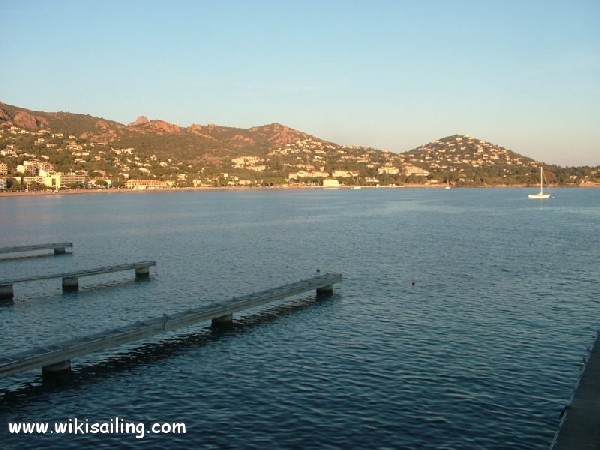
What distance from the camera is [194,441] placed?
881 inches

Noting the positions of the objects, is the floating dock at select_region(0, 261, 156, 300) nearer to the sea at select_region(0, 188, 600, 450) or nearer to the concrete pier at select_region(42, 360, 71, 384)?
the sea at select_region(0, 188, 600, 450)

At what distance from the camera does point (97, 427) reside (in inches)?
936

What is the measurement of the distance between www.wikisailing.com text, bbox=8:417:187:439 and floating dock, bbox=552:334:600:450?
14.0 m

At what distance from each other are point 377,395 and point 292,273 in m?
36.2

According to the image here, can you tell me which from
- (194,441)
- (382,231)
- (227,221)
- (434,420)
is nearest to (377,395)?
(434,420)

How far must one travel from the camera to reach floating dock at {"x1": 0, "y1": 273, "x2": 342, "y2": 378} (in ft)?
92.7

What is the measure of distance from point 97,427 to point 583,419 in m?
18.7

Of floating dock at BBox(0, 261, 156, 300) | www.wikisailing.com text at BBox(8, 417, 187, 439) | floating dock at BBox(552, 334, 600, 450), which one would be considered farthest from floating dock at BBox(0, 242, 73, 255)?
floating dock at BBox(552, 334, 600, 450)

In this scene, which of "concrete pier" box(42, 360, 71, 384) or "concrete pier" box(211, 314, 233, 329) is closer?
"concrete pier" box(42, 360, 71, 384)

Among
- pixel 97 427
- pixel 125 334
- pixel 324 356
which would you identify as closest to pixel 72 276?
pixel 125 334

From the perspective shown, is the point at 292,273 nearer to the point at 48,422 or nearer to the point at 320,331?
the point at 320,331

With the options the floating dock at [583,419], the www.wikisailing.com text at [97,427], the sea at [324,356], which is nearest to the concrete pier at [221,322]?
the sea at [324,356]

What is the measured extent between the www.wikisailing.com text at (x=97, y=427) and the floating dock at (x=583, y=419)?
14.0m

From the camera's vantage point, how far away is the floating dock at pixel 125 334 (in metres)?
28.2
